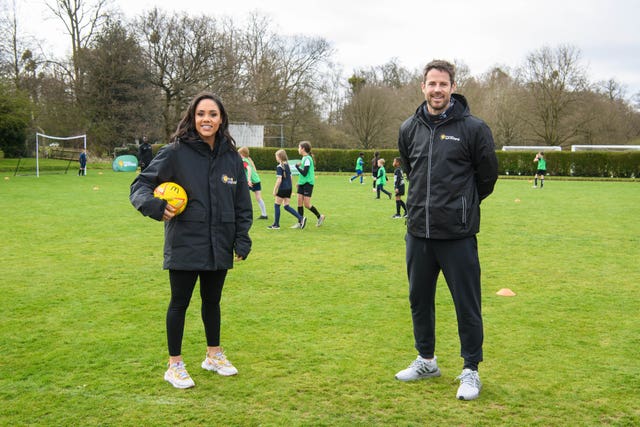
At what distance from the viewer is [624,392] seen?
4.38 m

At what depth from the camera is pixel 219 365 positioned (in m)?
4.71

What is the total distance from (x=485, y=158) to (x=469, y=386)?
5.30ft

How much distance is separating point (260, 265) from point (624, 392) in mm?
5766

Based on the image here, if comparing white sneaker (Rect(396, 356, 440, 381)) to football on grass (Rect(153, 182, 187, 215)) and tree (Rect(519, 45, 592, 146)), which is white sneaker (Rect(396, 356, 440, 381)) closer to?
football on grass (Rect(153, 182, 187, 215))

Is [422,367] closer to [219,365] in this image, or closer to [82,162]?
[219,365]

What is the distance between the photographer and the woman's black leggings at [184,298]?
441cm

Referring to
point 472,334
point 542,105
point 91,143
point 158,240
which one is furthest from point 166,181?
point 542,105

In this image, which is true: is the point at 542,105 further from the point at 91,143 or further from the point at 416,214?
the point at 416,214

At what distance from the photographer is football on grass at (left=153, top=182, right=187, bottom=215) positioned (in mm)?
4234

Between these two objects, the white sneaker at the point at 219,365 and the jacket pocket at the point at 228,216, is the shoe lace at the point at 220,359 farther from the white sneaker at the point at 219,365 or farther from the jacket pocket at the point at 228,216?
the jacket pocket at the point at 228,216

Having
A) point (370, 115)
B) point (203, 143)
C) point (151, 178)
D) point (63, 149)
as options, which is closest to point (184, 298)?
point (151, 178)

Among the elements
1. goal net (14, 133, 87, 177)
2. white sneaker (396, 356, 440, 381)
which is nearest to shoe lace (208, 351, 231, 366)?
white sneaker (396, 356, 440, 381)

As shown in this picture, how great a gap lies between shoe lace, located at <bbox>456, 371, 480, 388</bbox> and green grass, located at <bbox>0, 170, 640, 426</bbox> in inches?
4.6

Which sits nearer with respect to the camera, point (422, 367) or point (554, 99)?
point (422, 367)
